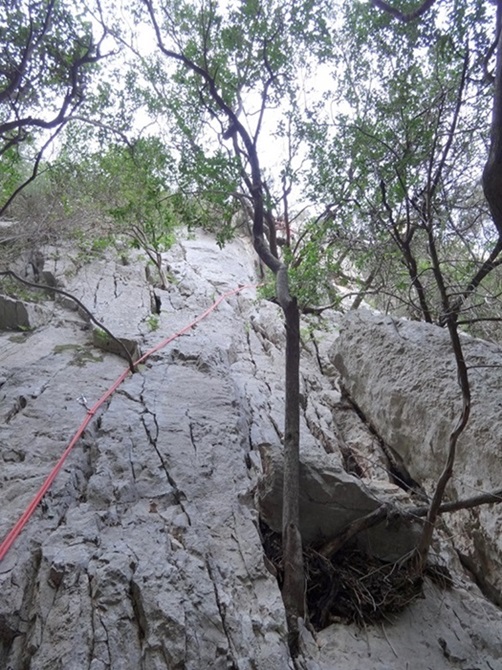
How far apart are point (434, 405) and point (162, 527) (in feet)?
10.1

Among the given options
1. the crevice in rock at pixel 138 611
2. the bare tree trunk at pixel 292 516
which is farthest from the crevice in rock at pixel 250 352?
the crevice in rock at pixel 138 611

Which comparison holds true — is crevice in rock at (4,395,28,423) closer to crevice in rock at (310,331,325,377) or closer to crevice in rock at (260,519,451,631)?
crevice in rock at (260,519,451,631)

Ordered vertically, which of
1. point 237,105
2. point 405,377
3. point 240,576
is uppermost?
point 237,105

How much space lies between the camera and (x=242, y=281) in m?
10.2

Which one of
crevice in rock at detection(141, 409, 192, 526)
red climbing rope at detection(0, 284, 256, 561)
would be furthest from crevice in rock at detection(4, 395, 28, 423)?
crevice in rock at detection(141, 409, 192, 526)

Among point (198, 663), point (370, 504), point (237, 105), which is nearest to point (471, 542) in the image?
point (370, 504)

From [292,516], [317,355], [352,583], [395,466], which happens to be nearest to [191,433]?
[292,516]

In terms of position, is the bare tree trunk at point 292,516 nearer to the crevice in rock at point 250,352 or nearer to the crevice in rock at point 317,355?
the crevice in rock at point 250,352

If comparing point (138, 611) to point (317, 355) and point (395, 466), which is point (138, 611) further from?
point (317, 355)

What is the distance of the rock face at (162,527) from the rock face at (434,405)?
372mm

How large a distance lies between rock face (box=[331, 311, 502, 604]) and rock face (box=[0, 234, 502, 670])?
372 mm

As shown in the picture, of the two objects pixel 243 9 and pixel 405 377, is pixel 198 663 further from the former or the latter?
pixel 243 9

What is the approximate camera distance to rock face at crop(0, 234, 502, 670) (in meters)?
2.53

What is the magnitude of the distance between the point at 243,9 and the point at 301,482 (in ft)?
16.7
